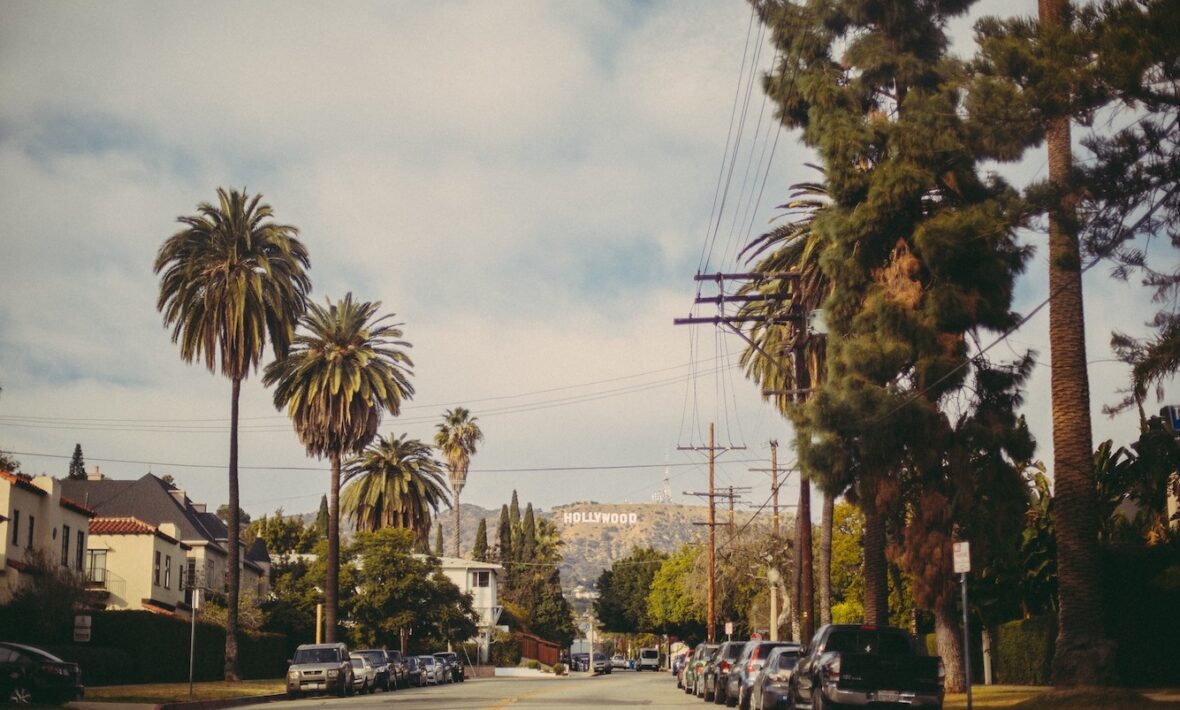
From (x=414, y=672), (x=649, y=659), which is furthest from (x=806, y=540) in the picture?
(x=649, y=659)

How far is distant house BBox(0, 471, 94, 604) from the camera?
47.3 meters

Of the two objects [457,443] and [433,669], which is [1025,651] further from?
[457,443]

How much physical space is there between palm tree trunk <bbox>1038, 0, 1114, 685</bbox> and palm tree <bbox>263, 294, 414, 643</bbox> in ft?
126

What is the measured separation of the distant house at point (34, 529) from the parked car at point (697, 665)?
24.5 metres

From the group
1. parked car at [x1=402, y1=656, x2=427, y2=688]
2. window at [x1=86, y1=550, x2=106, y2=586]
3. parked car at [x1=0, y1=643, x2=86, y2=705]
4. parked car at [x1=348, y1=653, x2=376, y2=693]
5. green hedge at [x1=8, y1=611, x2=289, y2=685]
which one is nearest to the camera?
parked car at [x1=0, y1=643, x2=86, y2=705]

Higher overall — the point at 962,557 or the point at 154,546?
the point at 154,546

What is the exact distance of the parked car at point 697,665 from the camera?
40.4 m

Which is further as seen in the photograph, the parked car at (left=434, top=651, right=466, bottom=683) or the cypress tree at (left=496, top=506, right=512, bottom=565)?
the cypress tree at (left=496, top=506, right=512, bottom=565)

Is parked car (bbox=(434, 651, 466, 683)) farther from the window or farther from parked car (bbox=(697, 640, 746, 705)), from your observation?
parked car (bbox=(697, 640, 746, 705))

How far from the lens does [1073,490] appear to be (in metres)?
23.0

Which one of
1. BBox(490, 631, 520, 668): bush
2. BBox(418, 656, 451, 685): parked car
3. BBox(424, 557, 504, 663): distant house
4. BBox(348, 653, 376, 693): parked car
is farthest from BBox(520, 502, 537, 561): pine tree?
BBox(348, 653, 376, 693): parked car

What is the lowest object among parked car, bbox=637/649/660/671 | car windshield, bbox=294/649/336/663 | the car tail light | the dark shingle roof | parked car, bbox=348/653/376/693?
parked car, bbox=637/649/660/671

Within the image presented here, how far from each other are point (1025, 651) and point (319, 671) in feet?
73.7

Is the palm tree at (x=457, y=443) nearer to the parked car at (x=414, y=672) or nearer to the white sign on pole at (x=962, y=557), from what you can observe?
the parked car at (x=414, y=672)
